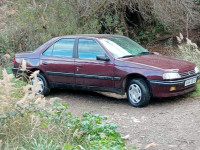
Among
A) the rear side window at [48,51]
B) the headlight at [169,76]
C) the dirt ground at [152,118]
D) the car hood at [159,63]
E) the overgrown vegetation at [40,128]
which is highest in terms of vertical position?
the rear side window at [48,51]

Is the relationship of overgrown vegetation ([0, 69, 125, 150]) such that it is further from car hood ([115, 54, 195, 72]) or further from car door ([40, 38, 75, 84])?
car door ([40, 38, 75, 84])

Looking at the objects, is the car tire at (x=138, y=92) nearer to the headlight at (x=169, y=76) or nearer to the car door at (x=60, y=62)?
the headlight at (x=169, y=76)

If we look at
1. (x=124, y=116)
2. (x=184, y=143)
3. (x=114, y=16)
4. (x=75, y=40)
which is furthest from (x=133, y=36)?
(x=184, y=143)

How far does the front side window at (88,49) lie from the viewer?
7515 mm

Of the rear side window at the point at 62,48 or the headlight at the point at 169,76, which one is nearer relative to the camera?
the headlight at the point at 169,76

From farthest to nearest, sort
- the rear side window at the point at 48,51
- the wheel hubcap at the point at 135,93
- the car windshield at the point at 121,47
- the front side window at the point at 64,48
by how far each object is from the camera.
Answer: the rear side window at the point at 48,51 < the front side window at the point at 64,48 < the car windshield at the point at 121,47 < the wheel hubcap at the point at 135,93

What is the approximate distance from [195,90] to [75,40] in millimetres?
3156

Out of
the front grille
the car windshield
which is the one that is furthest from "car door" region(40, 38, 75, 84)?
the front grille

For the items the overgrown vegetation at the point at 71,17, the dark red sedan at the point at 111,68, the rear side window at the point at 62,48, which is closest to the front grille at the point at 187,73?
the dark red sedan at the point at 111,68

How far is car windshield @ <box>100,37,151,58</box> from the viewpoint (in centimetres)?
739

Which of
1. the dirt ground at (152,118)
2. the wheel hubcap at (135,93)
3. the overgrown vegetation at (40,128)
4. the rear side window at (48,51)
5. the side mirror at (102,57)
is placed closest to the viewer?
the overgrown vegetation at (40,128)

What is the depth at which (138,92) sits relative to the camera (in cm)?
696

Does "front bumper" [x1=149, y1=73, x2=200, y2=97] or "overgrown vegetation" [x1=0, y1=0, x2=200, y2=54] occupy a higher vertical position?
"overgrown vegetation" [x1=0, y1=0, x2=200, y2=54]

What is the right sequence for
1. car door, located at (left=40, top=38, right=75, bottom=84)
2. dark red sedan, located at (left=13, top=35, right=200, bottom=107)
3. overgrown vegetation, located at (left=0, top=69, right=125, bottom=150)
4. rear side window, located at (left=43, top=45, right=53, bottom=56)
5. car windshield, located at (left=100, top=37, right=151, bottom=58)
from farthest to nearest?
rear side window, located at (left=43, top=45, right=53, bottom=56), car door, located at (left=40, top=38, right=75, bottom=84), car windshield, located at (left=100, top=37, right=151, bottom=58), dark red sedan, located at (left=13, top=35, right=200, bottom=107), overgrown vegetation, located at (left=0, top=69, right=125, bottom=150)
